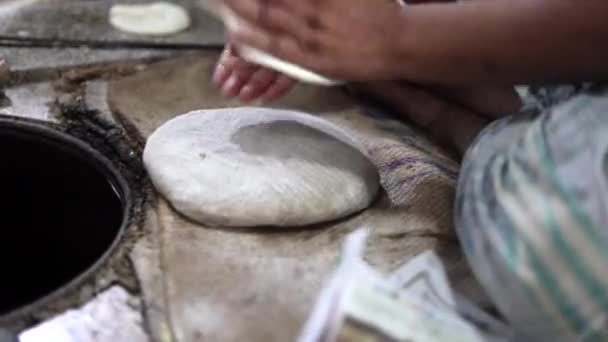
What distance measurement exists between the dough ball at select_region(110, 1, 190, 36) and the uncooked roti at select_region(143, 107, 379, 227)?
18.2 inches

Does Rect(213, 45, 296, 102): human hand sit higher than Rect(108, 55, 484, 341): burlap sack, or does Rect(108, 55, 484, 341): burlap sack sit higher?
Rect(213, 45, 296, 102): human hand

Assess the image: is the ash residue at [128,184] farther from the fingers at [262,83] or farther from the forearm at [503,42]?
the forearm at [503,42]

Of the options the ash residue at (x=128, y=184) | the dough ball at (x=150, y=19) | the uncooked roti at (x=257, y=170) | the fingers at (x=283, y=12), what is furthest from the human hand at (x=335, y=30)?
the dough ball at (x=150, y=19)

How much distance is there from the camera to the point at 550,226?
819 mm

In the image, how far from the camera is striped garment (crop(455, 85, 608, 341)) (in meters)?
0.81

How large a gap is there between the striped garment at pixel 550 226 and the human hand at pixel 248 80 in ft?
1.17

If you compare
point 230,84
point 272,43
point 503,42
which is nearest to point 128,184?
point 230,84

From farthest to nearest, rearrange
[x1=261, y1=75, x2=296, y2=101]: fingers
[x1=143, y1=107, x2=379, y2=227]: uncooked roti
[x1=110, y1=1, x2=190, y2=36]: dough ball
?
[x1=110, y1=1, x2=190, y2=36]: dough ball → [x1=261, y1=75, x2=296, y2=101]: fingers → [x1=143, y1=107, x2=379, y2=227]: uncooked roti

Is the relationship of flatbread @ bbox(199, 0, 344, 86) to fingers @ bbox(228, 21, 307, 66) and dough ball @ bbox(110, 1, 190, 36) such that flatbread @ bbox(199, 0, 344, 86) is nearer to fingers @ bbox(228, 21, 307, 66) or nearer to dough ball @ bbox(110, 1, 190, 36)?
fingers @ bbox(228, 21, 307, 66)

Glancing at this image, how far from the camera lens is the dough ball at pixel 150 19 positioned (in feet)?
5.21

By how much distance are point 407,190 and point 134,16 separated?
804mm

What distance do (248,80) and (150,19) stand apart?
1.86 ft

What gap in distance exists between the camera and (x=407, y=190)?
3.73 feet

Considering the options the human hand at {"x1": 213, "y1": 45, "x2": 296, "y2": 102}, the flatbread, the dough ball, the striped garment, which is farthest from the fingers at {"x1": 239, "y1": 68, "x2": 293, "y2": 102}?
the dough ball
